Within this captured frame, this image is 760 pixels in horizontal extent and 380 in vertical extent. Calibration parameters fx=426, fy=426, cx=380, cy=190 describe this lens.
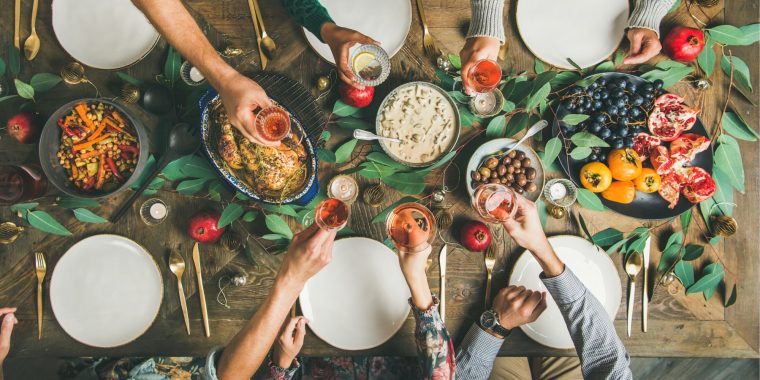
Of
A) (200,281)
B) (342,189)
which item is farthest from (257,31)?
(200,281)

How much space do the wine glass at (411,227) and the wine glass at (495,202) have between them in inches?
5.9

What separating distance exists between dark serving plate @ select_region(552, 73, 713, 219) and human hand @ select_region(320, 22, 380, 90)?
25.1 inches

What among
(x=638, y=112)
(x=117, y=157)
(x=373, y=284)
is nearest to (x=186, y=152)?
(x=117, y=157)

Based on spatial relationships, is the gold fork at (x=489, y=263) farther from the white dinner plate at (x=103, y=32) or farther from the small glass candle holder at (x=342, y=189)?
the white dinner plate at (x=103, y=32)

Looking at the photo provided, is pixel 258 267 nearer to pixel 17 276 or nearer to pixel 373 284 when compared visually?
pixel 373 284

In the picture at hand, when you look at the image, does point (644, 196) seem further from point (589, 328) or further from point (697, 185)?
point (589, 328)

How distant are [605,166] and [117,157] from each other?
4.74ft

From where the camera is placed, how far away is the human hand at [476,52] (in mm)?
1255

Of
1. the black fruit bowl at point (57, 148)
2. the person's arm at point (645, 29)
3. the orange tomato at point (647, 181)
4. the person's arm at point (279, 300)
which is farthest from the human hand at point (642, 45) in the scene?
the black fruit bowl at point (57, 148)

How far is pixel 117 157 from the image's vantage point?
1234 mm

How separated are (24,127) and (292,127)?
841 millimetres

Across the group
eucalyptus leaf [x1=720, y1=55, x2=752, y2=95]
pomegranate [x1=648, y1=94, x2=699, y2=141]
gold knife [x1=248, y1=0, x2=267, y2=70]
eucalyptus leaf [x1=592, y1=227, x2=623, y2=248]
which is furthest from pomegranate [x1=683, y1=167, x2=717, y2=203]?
gold knife [x1=248, y1=0, x2=267, y2=70]

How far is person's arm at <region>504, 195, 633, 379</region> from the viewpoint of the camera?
1.23m

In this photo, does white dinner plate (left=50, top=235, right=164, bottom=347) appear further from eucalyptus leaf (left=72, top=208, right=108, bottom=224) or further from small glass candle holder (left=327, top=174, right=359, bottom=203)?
small glass candle holder (left=327, top=174, right=359, bottom=203)
